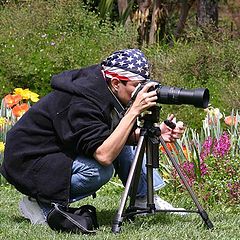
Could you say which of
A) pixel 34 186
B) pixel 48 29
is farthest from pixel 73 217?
pixel 48 29

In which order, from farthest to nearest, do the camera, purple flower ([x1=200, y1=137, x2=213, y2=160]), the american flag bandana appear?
purple flower ([x1=200, y1=137, x2=213, y2=160]), the american flag bandana, the camera

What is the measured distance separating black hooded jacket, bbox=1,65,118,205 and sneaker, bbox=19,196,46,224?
17cm

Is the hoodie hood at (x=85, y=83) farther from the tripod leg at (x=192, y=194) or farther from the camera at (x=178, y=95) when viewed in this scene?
the tripod leg at (x=192, y=194)

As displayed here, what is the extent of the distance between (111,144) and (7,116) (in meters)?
2.59

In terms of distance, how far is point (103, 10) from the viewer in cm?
1396

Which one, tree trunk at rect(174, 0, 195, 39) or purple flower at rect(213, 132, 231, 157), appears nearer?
purple flower at rect(213, 132, 231, 157)

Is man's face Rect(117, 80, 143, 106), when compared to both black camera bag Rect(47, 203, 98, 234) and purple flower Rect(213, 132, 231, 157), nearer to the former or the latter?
black camera bag Rect(47, 203, 98, 234)

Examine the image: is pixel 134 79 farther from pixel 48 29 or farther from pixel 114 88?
pixel 48 29

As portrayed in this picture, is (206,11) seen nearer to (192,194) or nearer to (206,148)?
(206,148)

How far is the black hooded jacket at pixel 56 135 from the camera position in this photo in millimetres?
4508

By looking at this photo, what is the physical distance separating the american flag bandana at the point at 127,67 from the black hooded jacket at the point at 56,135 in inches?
3.1

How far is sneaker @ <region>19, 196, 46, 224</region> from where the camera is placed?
485cm

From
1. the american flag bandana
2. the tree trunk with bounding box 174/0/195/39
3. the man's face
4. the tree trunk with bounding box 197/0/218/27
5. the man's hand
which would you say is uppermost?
the american flag bandana

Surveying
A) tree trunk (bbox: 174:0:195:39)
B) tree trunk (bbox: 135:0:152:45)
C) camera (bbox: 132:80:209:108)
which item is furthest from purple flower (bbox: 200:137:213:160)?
tree trunk (bbox: 174:0:195:39)
